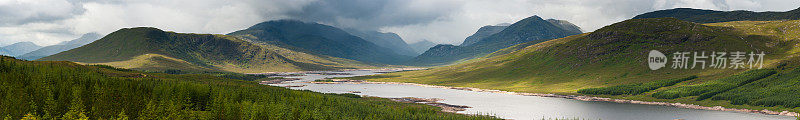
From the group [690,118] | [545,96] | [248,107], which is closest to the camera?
[248,107]

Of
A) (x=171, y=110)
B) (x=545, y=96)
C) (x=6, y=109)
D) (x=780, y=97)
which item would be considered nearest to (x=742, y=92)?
(x=780, y=97)

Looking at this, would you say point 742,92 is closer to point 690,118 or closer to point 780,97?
point 780,97

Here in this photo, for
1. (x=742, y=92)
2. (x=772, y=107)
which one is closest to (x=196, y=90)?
(x=772, y=107)

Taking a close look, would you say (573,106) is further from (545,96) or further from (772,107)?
(772,107)

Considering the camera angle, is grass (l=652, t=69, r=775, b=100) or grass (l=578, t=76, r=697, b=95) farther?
grass (l=578, t=76, r=697, b=95)

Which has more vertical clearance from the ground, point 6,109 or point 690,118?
point 6,109

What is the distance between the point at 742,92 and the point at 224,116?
181363mm

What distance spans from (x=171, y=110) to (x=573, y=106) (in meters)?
146

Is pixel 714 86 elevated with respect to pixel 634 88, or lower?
elevated

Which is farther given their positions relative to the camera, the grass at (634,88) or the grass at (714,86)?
the grass at (634,88)

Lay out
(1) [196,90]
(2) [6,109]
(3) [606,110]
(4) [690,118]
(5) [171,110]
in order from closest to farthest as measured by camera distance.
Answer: (2) [6,109]
(5) [171,110]
(1) [196,90]
(4) [690,118]
(3) [606,110]

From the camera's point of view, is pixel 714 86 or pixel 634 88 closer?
pixel 714 86

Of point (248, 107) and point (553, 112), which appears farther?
point (553, 112)

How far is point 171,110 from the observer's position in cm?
3800
